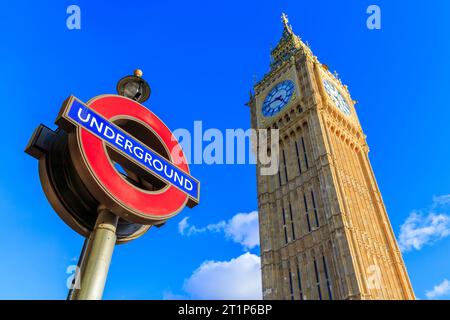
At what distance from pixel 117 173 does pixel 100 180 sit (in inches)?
11.2

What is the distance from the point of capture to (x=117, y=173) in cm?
462

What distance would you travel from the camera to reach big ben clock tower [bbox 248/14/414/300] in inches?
1099

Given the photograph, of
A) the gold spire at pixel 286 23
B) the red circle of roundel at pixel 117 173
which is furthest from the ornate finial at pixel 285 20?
the red circle of roundel at pixel 117 173

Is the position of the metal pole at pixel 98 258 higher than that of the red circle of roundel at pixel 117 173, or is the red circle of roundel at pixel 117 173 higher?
the red circle of roundel at pixel 117 173

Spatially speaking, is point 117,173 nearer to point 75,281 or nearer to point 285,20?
point 75,281

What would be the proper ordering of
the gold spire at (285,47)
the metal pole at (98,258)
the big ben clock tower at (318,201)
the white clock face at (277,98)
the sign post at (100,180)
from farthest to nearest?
the gold spire at (285,47)
the white clock face at (277,98)
the big ben clock tower at (318,201)
the sign post at (100,180)
the metal pole at (98,258)

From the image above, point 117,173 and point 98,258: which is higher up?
point 117,173

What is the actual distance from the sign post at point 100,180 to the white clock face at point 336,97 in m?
38.3

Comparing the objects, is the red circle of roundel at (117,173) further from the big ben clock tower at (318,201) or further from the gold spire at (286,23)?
the gold spire at (286,23)

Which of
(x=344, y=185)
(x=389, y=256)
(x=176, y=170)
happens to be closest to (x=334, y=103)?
(x=344, y=185)

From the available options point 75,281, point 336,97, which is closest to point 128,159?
point 75,281

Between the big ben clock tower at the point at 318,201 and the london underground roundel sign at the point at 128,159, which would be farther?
the big ben clock tower at the point at 318,201

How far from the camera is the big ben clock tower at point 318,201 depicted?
1099 inches
